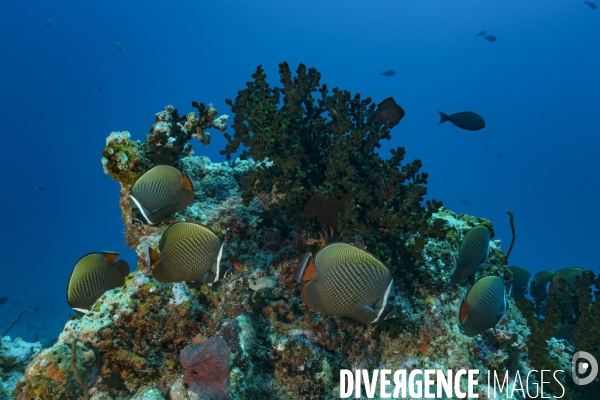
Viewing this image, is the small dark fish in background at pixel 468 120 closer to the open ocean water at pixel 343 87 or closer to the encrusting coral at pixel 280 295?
the encrusting coral at pixel 280 295

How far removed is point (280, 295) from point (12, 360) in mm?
4697

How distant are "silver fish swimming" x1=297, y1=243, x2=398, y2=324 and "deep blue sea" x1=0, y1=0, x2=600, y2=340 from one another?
80.4 metres

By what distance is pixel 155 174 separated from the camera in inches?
121

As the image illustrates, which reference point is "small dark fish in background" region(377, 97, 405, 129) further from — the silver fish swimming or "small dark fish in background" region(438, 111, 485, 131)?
"small dark fish in background" region(438, 111, 485, 131)

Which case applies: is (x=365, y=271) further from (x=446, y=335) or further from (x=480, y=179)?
(x=480, y=179)

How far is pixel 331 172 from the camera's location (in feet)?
13.9

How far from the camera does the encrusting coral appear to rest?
2.98m

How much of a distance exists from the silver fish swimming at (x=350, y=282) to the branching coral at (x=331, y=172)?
4.17 feet

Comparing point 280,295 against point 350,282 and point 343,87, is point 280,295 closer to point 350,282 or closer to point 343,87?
point 350,282

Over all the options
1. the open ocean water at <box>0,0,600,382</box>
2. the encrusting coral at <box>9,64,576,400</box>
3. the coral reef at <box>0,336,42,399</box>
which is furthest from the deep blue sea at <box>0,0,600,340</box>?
the encrusting coral at <box>9,64,576,400</box>

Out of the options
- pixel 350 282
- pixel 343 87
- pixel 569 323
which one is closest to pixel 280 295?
pixel 350 282

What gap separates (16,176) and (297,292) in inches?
5203

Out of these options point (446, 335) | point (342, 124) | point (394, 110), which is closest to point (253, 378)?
point (446, 335)

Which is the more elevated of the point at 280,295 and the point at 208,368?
the point at 280,295
